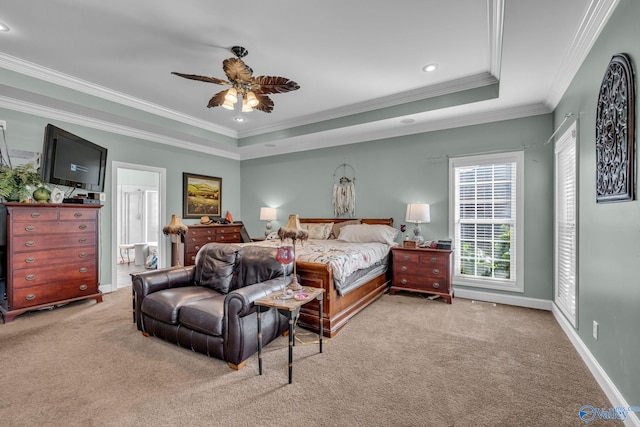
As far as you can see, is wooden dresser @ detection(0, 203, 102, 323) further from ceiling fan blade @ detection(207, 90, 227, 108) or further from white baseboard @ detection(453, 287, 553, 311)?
white baseboard @ detection(453, 287, 553, 311)

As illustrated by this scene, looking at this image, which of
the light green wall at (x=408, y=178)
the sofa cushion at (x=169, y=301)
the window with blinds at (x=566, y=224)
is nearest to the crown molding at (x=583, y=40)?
the window with blinds at (x=566, y=224)

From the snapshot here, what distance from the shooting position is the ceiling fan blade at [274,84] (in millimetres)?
2764

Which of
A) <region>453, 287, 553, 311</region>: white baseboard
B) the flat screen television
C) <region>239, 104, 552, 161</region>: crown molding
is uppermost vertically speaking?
<region>239, 104, 552, 161</region>: crown molding

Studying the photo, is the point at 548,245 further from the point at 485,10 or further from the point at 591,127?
the point at 485,10

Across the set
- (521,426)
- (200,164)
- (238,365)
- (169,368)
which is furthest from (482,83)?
(200,164)

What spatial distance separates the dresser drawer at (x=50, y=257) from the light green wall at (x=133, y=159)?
65 cm

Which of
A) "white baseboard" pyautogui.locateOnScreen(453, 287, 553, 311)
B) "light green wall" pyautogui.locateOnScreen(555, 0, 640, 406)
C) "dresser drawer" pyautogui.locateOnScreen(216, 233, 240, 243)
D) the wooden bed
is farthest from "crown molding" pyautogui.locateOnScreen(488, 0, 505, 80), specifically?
"dresser drawer" pyautogui.locateOnScreen(216, 233, 240, 243)

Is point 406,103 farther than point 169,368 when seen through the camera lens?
Yes

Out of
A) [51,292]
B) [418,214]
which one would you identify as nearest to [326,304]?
[418,214]

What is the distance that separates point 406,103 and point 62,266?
5.05 meters

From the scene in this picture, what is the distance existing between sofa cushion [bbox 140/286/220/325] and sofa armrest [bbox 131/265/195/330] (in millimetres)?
89

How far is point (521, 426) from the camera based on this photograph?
1690 mm

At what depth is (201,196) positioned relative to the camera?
6059 mm

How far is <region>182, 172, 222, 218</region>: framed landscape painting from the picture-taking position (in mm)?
5777
